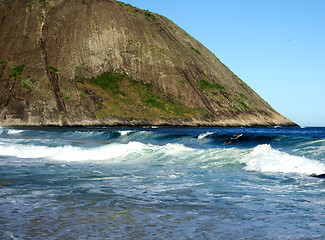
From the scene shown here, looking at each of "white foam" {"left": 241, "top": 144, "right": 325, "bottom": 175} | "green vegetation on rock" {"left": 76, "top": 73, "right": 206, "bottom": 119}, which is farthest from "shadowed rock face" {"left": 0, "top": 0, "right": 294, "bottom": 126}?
"white foam" {"left": 241, "top": 144, "right": 325, "bottom": 175}

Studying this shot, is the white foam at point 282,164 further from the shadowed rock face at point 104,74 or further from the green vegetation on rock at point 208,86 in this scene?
the green vegetation on rock at point 208,86

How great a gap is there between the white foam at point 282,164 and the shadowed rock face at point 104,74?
220 ft

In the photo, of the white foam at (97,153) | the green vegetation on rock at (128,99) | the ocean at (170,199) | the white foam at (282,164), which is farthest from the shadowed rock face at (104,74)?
the white foam at (282,164)

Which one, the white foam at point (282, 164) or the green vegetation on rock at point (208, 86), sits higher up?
the green vegetation on rock at point (208, 86)

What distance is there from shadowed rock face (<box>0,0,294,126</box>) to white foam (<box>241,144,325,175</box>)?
220 feet

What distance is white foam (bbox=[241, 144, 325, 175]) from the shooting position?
52.3 feet

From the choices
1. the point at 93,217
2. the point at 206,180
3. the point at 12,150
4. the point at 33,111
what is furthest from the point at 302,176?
the point at 33,111

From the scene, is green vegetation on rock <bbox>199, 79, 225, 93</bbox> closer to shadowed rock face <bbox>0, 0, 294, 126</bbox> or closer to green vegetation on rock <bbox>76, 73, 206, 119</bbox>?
shadowed rock face <bbox>0, 0, 294, 126</bbox>

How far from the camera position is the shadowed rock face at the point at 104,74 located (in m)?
86.4

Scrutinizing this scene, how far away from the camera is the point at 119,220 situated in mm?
8492

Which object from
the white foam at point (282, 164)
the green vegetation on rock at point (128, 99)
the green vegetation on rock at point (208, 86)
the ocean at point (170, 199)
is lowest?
the ocean at point (170, 199)

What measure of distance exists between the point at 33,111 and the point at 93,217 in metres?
77.9

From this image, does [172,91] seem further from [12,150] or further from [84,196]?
[84,196]

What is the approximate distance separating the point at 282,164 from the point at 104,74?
3401 inches
